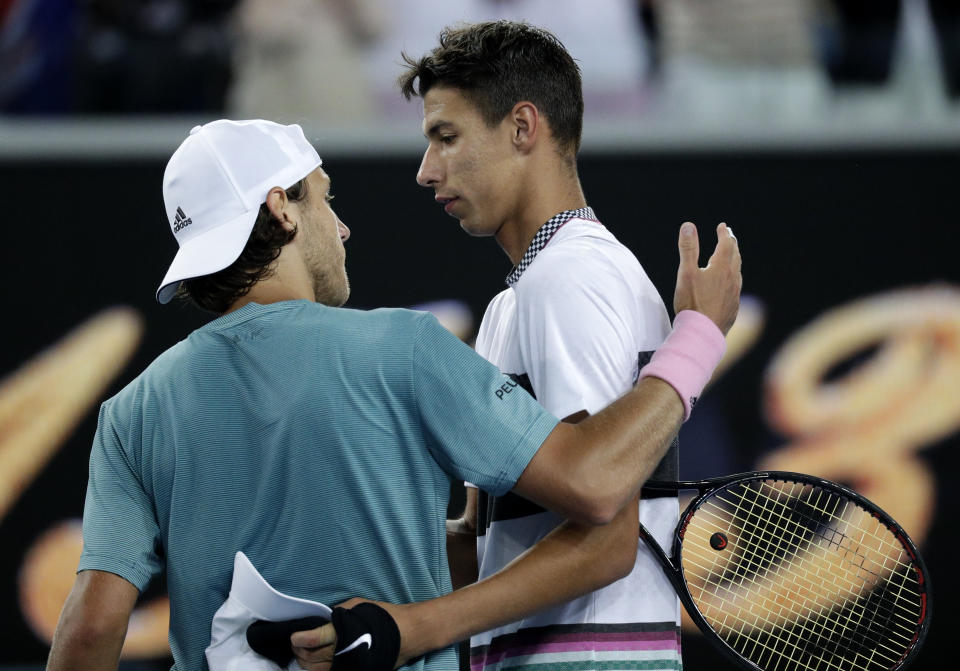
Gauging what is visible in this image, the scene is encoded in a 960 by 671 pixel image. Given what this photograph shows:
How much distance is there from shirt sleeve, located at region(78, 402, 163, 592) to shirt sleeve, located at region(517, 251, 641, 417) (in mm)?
709

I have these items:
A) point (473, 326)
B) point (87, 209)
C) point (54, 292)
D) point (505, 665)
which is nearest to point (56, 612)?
point (54, 292)

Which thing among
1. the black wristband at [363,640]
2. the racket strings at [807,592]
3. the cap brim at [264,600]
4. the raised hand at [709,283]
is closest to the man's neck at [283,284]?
the cap brim at [264,600]

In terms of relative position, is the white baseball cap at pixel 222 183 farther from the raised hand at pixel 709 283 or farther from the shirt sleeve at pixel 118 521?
the raised hand at pixel 709 283

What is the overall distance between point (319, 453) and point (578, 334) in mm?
513

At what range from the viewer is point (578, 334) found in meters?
2.09

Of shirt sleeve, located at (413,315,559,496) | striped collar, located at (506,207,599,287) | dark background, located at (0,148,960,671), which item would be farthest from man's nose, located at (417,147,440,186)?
dark background, located at (0,148,960,671)

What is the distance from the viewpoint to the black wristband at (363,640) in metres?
1.78

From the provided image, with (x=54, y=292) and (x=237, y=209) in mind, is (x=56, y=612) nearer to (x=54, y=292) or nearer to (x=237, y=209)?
(x=54, y=292)

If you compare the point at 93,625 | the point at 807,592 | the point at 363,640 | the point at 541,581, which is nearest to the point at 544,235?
the point at 541,581

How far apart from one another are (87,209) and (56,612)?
182cm

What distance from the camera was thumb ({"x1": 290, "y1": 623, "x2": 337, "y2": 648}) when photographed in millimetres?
1786

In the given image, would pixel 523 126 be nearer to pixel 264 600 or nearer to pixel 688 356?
pixel 688 356

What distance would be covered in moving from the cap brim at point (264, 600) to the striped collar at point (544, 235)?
0.87 m

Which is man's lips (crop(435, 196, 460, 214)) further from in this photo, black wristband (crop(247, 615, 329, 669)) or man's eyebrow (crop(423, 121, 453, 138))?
black wristband (crop(247, 615, 329, 669))
